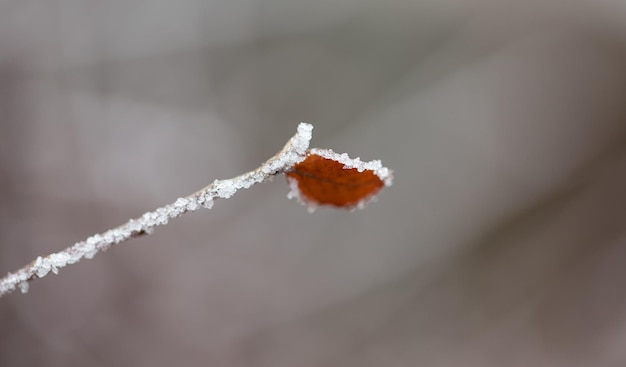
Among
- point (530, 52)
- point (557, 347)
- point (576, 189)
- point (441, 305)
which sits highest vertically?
point (530, 52)

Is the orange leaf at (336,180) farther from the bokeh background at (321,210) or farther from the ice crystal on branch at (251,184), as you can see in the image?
the bokeh background at (321,210)

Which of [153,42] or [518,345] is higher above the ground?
[153,42]

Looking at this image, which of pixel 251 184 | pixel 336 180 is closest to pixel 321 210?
pixel 336 180

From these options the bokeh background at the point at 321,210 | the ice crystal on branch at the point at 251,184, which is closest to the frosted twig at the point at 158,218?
the ice crystal on branch at the point at 251,184

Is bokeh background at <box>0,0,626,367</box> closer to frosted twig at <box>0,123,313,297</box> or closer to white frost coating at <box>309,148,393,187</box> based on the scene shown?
frosted twig at <box>0,123,313,297</box>

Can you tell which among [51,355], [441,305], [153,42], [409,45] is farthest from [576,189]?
[51,355]

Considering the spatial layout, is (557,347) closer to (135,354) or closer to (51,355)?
(135,354)

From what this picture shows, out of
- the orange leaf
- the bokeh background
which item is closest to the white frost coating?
the orange leaf
